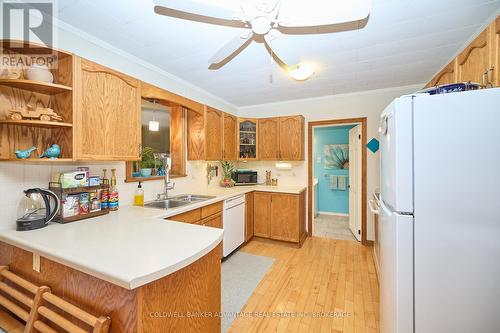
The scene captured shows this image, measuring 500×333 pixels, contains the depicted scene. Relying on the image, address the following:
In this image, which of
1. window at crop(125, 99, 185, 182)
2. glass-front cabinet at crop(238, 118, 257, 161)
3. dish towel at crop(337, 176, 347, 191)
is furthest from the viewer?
dish towel at crop(337, 176, 347, 191)

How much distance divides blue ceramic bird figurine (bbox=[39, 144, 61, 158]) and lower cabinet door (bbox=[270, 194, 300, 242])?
2.59 m

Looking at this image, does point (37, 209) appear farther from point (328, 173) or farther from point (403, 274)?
point (328, 173)

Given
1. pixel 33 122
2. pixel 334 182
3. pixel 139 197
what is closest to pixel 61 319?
pixel 33 122

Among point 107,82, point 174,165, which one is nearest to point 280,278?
point 174,165

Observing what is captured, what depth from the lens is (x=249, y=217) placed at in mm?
3281

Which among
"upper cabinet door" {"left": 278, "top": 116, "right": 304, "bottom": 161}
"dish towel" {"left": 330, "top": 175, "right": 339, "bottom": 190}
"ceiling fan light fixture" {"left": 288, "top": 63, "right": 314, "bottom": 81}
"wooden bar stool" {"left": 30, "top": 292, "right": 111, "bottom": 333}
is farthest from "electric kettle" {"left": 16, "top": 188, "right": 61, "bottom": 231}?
"dish towel" {"left": 330, "top": 175, "right": 339, "bottom": 190}

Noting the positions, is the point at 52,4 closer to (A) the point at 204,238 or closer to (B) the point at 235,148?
(A) the point at 204,238

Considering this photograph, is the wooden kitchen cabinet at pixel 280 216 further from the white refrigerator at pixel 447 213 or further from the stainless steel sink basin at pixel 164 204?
the white refrigerator at pixel 447 213

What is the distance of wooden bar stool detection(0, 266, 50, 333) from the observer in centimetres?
107

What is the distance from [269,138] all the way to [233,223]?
1618 millimetres

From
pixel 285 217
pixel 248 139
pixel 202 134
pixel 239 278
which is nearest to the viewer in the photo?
pixel 239 278

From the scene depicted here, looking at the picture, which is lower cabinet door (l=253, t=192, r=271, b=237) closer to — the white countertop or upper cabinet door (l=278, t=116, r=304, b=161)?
upper cabinet door (l=278, t=116, r=304, b=161)

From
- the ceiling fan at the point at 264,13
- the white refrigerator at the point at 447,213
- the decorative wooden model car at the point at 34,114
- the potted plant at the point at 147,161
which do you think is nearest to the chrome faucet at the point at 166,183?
the potted plant at the point at 147,161
